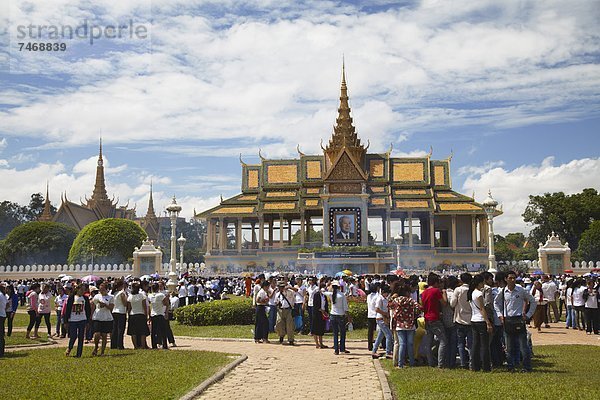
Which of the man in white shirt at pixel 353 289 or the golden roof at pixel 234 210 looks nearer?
the man in white shirt at pixel 353 289

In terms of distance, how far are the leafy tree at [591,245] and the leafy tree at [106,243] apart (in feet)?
133

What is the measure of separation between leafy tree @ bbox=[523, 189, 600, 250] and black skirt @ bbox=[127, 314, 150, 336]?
5757 centimetres

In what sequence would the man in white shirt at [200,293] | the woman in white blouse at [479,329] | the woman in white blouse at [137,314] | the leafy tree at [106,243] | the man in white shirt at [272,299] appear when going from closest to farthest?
the woman in white blouse at [479,329] < the woman in white blouse at [137,314] < the man in white shirt at [272,299] < the man in white shirt at [200,293] < the leafy tree at [106,243]

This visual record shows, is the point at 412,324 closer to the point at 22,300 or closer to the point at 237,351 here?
the point at 237,351

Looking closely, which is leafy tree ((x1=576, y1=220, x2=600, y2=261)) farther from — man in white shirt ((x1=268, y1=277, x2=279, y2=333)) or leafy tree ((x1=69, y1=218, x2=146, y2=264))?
man in white shirt ((x1=268, y1=277, x2=279, y2=333))

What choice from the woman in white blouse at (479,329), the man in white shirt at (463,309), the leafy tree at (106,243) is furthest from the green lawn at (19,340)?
the leafy tree at (106,243)

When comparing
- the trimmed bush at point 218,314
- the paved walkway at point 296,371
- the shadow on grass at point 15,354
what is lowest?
the paved walkway at point 296,371

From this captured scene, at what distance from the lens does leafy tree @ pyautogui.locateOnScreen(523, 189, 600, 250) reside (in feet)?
210

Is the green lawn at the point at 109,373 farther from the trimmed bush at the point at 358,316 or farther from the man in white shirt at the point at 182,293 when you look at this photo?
the man in white shirt at the point at 182,293

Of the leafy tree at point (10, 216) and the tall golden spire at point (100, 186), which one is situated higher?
the tall golden spire at point (100, 186)

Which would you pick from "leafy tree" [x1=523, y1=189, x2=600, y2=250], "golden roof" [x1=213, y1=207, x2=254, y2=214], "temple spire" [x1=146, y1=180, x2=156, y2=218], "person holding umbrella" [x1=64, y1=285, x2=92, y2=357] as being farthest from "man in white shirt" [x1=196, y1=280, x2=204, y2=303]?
"temple spire" [x1=146, y1=180, x2=156, y2=218]

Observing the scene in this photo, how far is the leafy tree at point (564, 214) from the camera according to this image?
2520 inches

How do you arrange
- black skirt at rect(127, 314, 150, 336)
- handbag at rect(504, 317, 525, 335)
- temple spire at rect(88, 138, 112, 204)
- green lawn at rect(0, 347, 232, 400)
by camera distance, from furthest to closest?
temple spire at rect(88, 138, 112, 204), black skirt at rect(127, 314, 150, 336), handbag at rect(504, 317, 525, 335), green lawn at rect(0, 347, 232, 400)

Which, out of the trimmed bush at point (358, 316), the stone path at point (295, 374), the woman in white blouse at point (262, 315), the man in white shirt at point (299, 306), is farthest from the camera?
the trimmed bush at point (358, 316)
